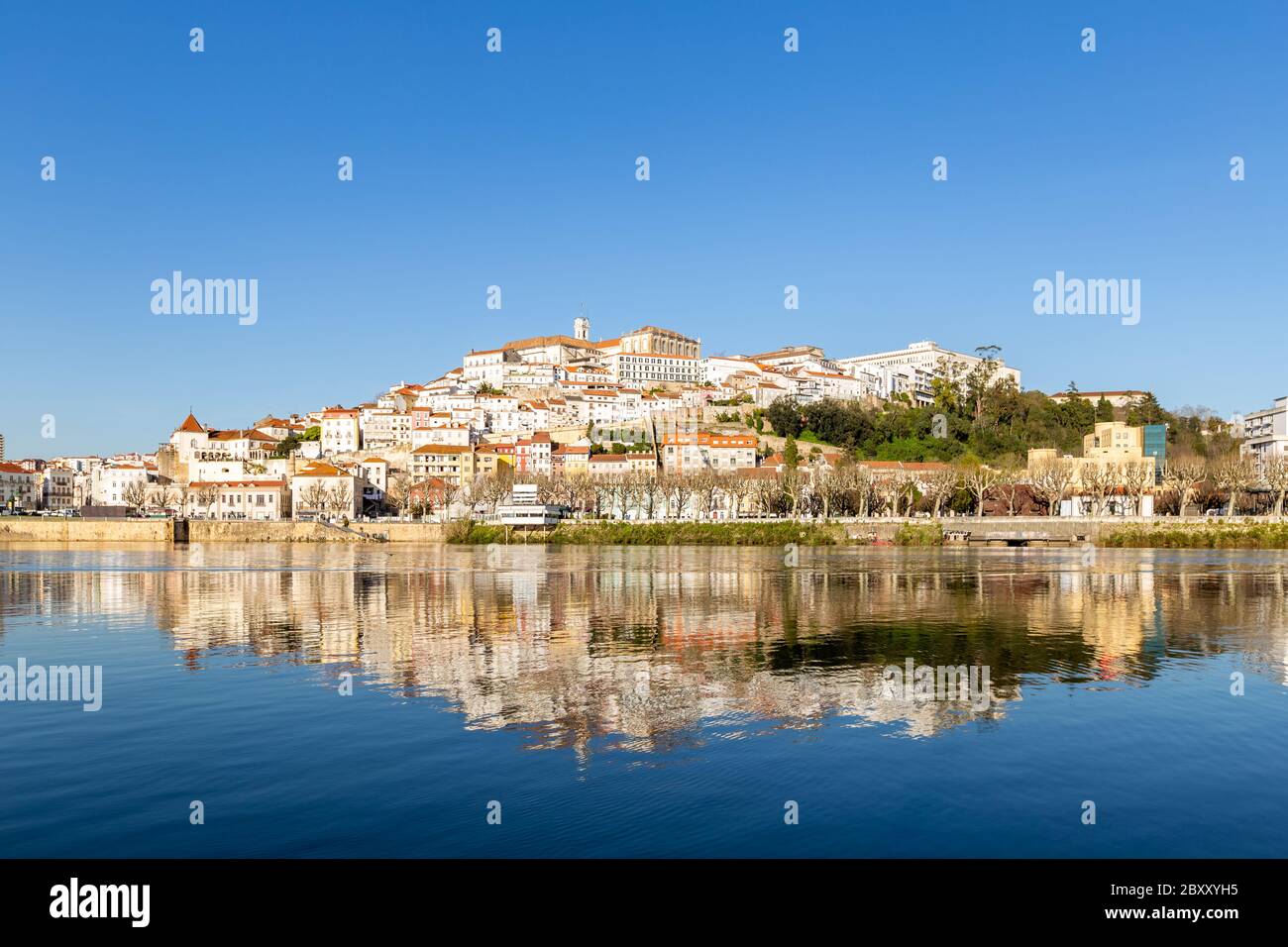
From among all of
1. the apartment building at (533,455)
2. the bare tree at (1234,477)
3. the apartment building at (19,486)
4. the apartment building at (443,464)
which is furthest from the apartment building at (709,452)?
the apartment building at (19,486)

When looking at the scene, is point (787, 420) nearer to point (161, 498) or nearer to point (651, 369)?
point (651, 369)

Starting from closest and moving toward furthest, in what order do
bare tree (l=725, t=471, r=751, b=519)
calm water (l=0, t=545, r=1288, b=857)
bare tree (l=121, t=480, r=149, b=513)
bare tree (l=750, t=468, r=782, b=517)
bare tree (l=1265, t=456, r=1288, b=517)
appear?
calm water (l=0, t=545, r=1288, b=857) → bare tree (l=1265, t=456, r=1288, b=517) → bare tree (l=750, t=468, r=782, b=517) → bare tree (l=725, t=471, r=751, b=519) → bare tree (l=121, t=480, r=149, b=513)

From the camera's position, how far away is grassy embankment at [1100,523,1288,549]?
193 ft

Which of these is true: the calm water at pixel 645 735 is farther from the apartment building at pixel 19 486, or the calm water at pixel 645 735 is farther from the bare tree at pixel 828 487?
the apartment building at pixel 19 486

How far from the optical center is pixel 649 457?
113 m

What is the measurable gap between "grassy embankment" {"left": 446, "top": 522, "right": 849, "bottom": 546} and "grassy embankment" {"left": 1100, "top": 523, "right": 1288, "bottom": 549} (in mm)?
18107

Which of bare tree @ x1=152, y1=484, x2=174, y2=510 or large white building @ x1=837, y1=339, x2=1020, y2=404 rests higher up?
large white building @ x1=837, y1=339, x2=1020, y2=404

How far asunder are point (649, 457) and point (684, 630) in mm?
93734

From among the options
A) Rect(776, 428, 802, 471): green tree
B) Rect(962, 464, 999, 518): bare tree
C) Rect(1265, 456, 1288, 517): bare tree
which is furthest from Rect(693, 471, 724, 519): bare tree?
Rect(1265, 456, 1288, 517): bare tree

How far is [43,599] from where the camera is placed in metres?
27.2

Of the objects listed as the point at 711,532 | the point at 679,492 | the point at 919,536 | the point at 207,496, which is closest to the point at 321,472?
the point at 207,496

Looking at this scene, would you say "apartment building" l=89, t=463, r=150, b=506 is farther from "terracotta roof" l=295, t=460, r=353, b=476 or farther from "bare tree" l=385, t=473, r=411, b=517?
"bare tree" l=385, t=473, r=411, b=517
